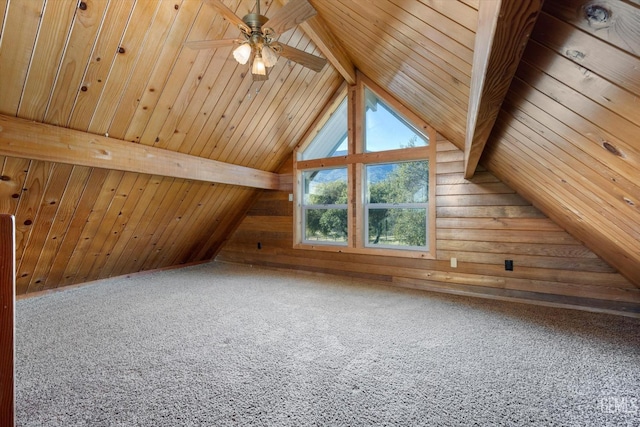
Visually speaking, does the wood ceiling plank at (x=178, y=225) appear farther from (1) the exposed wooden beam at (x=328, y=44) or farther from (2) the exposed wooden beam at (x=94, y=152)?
(1) the exposed wooden beam at (x=328, y=44)

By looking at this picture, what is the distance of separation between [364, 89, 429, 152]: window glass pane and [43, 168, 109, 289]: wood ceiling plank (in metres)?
2.96

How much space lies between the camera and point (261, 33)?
1.76 meters

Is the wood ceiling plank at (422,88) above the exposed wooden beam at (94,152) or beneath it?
above

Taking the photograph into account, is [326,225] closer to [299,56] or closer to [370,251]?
[370,251]

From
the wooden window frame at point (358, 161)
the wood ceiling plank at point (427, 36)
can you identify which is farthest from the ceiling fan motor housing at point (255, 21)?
the wooden window frame at point (358, 161)

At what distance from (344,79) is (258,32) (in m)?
2.29

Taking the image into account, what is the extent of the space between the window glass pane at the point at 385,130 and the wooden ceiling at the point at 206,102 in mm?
472

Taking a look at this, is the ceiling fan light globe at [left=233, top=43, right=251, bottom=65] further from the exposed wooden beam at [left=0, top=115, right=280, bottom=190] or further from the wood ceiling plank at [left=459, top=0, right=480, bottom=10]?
the exposed wooden beam at [left=0, top=115, right=280, bottom=190]

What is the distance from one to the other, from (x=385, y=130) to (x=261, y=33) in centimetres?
227

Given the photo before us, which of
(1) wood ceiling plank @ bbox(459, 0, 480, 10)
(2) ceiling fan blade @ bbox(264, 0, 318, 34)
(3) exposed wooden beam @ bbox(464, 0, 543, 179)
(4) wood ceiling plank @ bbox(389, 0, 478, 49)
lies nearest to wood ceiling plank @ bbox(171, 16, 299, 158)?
(2) ceiling fan blade @ bbox(264, 0, 318, 34)

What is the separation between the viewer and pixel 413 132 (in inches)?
138

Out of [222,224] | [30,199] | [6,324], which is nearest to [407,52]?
[6,324]

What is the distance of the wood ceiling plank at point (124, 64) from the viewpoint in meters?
1.88

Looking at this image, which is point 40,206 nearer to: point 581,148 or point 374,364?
point 374,364
